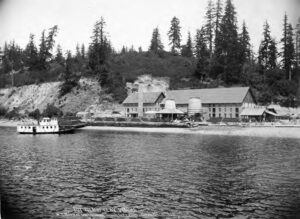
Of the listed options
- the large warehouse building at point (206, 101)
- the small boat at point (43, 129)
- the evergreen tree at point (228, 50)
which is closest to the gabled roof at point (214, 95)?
the large warehouse building at point (206, 101)

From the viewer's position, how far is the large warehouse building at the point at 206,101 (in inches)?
2884

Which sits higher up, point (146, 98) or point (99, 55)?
point (99, 55)

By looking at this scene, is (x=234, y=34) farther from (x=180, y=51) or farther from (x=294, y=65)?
(x=180, y=51)

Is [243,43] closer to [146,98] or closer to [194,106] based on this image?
[194,106]

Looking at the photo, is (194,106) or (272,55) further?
(272,55)

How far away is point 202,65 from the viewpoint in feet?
322

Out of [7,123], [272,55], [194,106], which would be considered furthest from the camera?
[272,55]

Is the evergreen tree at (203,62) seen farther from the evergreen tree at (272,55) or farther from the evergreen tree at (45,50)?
the evergreen tree at (45,50)

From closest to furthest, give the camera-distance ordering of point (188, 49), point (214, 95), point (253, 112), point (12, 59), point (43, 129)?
point (43, 129) → point (253, 112) → point (214, 95) → point (188, 49) → point (12, 59)

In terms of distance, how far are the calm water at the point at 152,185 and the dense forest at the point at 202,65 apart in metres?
60.6

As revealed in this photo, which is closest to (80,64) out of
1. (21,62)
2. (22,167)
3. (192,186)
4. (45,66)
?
(45,66)

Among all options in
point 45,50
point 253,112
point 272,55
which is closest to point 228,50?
point 272,55

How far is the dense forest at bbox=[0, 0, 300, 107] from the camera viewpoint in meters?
87.8

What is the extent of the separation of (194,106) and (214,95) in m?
6.36
